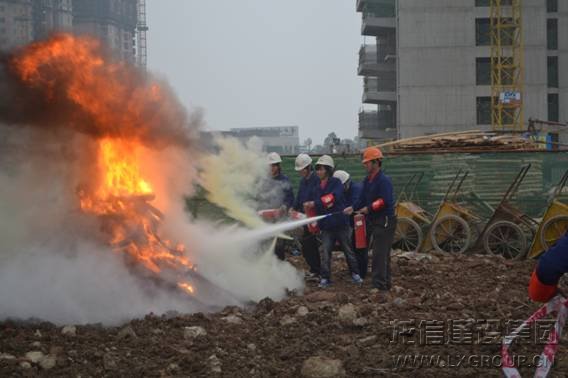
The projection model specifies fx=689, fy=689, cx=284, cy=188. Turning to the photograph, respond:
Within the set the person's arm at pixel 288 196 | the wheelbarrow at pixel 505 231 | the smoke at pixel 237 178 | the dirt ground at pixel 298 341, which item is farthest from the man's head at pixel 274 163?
the wheelbarrow at pixel 505 231

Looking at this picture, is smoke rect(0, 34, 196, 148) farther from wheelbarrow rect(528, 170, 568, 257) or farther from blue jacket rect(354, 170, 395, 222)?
wheelbarrow rect(528, 170, 568, 257)

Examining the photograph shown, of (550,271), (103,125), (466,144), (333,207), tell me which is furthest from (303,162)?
(550,271)

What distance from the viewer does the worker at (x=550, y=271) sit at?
4199 millimetres

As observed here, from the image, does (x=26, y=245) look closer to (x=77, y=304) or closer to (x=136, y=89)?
(x=77, y=304)

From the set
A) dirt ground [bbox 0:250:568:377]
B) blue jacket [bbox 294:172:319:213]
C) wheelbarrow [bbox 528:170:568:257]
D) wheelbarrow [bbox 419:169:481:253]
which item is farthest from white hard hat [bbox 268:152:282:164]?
wheelbarrow [bbox 528:170:568:257]

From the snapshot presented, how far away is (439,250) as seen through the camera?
46.0 ft

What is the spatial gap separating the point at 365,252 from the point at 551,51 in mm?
43211

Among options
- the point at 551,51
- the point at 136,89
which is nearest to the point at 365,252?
the point at 136,89

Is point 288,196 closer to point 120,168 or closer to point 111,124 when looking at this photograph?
point 120,168

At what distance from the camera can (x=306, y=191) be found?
11.2 meters

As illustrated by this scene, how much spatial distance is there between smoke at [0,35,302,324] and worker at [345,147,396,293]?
6.52 ft

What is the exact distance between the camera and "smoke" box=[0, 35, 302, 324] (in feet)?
26.0

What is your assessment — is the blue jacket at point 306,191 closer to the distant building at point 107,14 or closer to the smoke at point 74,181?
the smoke at point 74,181

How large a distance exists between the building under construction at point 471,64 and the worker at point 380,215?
1480 inches
